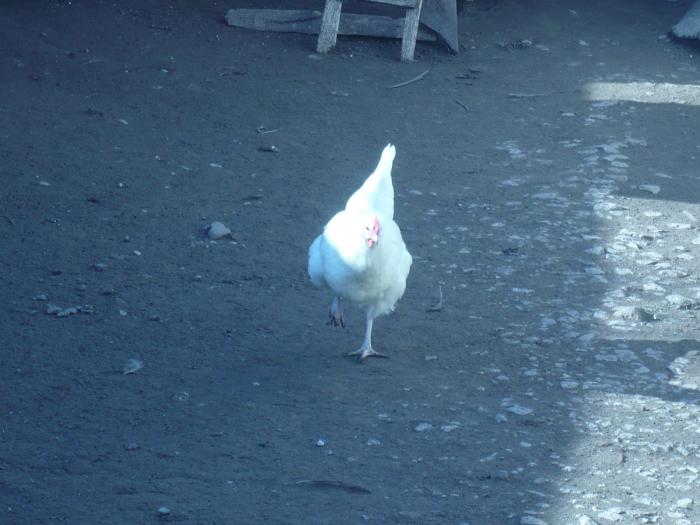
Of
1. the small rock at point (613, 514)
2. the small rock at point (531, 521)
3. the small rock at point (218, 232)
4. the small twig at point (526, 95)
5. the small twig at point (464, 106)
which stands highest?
the small rock at point (613, 514)

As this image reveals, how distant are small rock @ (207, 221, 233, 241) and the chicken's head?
70.0 inches

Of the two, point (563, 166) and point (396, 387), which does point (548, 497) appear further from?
point (563, 166)

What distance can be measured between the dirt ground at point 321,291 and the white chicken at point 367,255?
1.12 ft

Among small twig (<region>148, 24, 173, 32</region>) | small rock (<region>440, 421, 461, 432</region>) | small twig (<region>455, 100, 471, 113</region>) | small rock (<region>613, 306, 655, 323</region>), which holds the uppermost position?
small rock (<region>613, 306, 655, 323</region>)

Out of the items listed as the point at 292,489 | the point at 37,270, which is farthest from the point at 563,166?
the point at 292,489

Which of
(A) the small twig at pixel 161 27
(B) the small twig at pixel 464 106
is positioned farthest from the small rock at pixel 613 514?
(A) the small twig at pixel 161 27

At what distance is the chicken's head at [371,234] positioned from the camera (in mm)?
4508

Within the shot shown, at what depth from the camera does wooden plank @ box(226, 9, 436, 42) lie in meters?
10.3

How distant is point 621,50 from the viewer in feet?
35.3

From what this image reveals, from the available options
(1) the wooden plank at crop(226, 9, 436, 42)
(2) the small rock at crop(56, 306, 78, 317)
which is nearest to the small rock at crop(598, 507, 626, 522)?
(2) the small rock at crop(56, 306, 78, 317)

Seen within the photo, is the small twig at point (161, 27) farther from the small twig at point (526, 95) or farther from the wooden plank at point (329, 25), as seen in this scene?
the small twig at point (526, 95)

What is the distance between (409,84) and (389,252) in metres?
5.00

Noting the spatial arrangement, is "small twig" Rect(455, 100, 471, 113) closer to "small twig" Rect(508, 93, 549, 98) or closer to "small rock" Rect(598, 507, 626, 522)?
"small twig" Rect(508, 93, 549, 98)

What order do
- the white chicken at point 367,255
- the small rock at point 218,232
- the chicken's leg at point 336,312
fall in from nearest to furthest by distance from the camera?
the white chicken at point 367,255 < the chicken's leg at point 336,312 < the small rock at point 218,232
